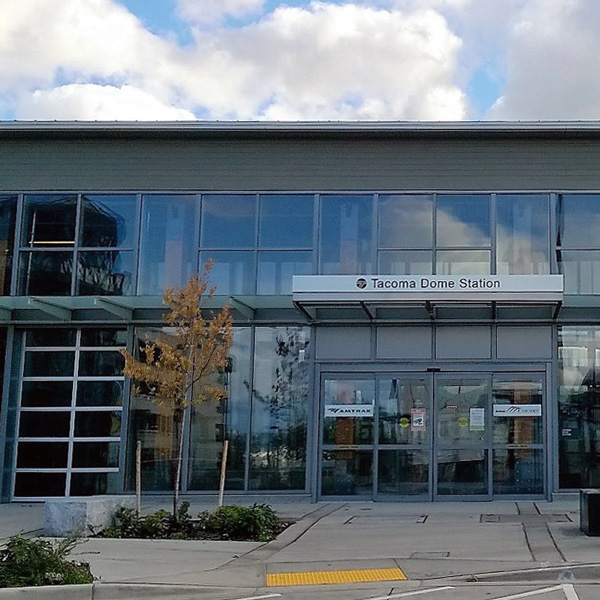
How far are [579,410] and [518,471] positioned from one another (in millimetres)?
1713

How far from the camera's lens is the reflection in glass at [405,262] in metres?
18.5

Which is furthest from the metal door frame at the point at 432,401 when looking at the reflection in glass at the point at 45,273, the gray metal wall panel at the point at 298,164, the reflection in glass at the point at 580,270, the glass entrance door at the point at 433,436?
the reflection in glass at the point at 45,273

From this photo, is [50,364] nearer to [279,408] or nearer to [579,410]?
[279,408]

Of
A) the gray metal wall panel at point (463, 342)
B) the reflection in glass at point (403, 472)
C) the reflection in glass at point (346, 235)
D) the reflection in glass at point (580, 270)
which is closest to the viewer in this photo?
the reflection in glass at point (403, 472)

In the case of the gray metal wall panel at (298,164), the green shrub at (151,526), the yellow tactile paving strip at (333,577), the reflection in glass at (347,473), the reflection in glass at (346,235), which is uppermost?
the gray metal wall panel at (298,164)

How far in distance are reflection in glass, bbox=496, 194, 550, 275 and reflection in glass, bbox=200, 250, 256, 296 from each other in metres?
5.12

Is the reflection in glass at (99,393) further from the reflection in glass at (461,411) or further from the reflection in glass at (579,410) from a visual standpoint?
the reflection in glass at (579,410)

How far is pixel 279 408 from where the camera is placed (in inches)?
720

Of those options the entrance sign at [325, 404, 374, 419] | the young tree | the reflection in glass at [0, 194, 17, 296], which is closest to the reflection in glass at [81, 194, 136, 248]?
the reflection in glass at [0, 194, 17, 296]

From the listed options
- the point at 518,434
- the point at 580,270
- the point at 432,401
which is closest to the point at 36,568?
the point at 432,401

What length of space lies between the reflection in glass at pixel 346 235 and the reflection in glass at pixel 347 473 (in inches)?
146

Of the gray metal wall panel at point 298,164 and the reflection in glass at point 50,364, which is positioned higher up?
the gray metal wall panel at point 298,164

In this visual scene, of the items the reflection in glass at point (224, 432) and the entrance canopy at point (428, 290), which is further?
the reflection in glass at point (224, 432)

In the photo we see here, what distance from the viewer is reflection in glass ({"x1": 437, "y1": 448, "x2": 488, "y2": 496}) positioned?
1777cm
